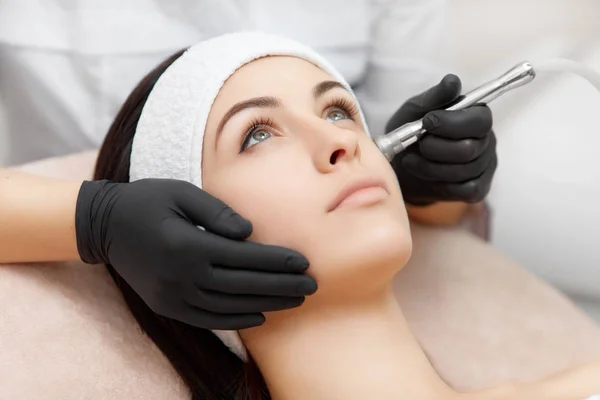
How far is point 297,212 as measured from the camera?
91 centimetres

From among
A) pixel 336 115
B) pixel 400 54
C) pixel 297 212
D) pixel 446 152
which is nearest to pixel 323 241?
pixel 297 212

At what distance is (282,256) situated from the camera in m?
0.88

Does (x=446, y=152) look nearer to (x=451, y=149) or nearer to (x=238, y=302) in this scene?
(x=451, y=149)

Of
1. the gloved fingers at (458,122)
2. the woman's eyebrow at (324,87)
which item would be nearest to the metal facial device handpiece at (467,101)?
the gloved fingers at (458,122)

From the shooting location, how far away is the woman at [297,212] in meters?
0.91

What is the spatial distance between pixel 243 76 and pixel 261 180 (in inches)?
7.4

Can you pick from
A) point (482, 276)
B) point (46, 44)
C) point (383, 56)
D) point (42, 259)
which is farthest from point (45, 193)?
point (383, 56)

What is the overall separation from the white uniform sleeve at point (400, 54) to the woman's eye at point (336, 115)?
526 mm

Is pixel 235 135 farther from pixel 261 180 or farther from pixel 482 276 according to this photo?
pixel 482 276

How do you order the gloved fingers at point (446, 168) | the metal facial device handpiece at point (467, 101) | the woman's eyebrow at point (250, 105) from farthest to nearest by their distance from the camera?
the gloved fingers at point (446, 168) → the metal facial device handpiece at point (467, 101) → the woman's eyebrow at point (250, 105)

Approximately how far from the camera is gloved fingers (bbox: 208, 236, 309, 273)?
0.88 m

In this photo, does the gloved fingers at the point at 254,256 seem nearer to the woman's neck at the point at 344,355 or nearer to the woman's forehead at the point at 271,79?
the woman's neck at the point at 344,355

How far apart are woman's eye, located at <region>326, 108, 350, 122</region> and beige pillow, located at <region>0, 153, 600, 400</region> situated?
414 millimetres

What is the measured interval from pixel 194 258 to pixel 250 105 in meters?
0.25
